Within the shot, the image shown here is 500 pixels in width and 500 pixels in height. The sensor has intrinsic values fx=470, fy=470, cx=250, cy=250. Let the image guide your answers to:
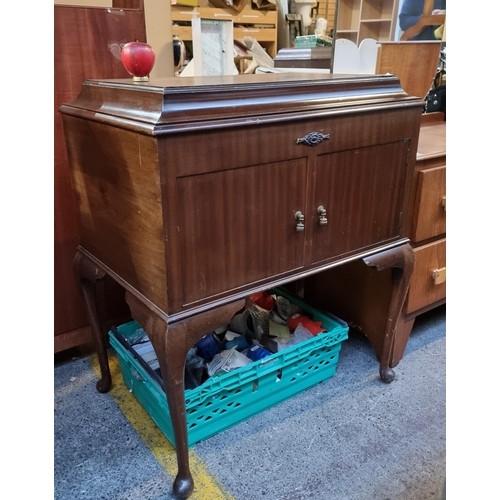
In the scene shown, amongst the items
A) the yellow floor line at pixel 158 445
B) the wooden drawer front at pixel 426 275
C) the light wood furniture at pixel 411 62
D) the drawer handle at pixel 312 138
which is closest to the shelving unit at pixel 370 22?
the light wood furniture at pixel 411 62

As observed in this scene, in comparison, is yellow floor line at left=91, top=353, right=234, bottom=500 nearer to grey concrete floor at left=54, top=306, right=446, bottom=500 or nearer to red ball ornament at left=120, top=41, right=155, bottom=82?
grey concrete floor at left=54, top=306, right=446, bottom=500

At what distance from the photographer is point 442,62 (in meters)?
1.76

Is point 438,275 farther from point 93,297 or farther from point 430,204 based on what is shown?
point 93,297

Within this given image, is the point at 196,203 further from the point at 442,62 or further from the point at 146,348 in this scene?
the point at 442,62

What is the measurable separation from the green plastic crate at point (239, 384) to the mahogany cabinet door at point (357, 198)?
35 cm

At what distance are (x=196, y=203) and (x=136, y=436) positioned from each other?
0.72 metres

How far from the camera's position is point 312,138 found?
37.3 inches

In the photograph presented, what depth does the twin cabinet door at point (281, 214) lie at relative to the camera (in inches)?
33.8

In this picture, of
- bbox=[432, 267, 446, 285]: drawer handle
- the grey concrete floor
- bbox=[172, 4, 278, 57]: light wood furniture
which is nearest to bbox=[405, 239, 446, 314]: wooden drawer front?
bbox=[432, 267, 446, 285]: drawer handle

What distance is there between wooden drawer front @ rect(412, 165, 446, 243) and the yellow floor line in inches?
33.1

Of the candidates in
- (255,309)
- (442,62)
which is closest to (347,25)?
(442,62)

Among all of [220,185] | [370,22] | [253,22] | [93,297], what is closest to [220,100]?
[220,185]

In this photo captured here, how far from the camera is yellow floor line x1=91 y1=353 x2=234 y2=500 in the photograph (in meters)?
1.08
